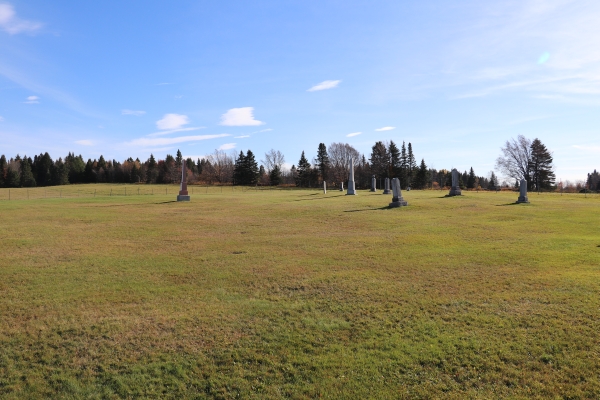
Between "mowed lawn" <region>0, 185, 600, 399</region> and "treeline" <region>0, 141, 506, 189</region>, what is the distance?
61.3 meters

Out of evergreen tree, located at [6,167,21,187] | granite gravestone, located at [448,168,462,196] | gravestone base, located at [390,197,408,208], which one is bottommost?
gravestone base, located at [390,197,408,208]

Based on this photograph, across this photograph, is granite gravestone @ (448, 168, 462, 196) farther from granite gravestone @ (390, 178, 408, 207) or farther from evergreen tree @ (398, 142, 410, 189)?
evergreen tree @ (398, 142, 410, 189)

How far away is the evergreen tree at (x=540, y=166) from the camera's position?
211ft

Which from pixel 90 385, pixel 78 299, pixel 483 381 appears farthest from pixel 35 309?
pixel 483 381

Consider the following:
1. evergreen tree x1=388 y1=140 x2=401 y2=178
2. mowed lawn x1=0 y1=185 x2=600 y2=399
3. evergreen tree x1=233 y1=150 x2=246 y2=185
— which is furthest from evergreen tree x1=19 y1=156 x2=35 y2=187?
mowed lawn x1=0 y1=185 x2=600 y2=399

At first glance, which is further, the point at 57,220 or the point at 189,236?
the point at 57,220

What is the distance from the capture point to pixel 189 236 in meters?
14.5

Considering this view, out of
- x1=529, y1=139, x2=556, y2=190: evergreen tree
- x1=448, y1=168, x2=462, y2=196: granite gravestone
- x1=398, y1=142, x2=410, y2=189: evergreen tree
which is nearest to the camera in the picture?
x1=448, y1=168, x2=462, y2=196: granite gravestone

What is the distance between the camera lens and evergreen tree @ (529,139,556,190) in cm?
6438

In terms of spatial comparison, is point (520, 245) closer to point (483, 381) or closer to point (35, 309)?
point (483, 381)

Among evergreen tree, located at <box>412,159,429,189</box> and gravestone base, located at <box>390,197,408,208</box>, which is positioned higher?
evergreen tree, located at <box>412,159,429,189</box>

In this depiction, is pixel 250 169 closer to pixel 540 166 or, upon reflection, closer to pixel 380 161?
pixel 380 161

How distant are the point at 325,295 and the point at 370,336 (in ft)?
6.30

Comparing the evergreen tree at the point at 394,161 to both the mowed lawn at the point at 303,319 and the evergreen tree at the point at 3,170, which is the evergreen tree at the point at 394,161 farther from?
the evergreen tree at the point at 3,170
